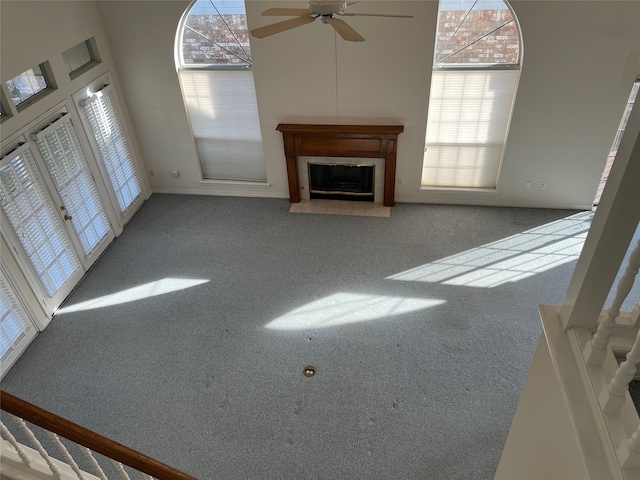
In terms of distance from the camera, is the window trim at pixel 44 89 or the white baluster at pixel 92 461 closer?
the white baluster at pixel 92 461

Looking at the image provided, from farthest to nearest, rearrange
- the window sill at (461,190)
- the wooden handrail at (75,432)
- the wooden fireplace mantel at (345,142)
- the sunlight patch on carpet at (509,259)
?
1. the window sill at (461,190)
2. the wooden fireplace mantel at (345,142)
3. the sunlight patch on carpet at (509,259)
4. the wooden handrail at (75,432)

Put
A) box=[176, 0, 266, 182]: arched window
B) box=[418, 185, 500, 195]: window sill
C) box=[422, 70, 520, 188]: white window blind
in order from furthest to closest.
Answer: box=[418, 185, 500, 195]: window sill < box=[176, 0, 266, 182]: arched window < box=[422, 70, 520, 188]: white window blind

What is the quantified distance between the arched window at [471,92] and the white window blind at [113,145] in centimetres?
462

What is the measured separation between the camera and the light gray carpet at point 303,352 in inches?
175

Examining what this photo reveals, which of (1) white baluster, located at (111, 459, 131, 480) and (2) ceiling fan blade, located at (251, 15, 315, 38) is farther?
(2) ceiling fan blade, located at (251, 15, 315, 38)

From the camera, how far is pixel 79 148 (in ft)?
20.7

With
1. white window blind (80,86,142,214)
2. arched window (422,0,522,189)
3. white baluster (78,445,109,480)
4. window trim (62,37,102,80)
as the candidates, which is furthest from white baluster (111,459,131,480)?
arched window (422,0,522,189)

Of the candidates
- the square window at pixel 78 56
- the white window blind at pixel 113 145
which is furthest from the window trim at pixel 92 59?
the white window blind at pixel 113 145

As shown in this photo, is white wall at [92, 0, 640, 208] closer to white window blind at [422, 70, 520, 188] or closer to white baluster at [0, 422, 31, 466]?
white window blind at [422, 70, 520, 188]

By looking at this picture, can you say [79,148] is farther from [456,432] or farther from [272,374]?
[456,432]

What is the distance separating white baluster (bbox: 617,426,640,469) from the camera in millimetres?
1628

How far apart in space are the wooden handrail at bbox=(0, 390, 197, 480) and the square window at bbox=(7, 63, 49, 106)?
14.8ft

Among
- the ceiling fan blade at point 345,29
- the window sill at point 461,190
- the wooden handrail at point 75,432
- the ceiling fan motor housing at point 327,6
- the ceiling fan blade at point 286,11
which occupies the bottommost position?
the window sill at point 461,190

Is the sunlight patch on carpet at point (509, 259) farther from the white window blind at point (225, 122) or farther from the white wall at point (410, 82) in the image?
the white window blind at point (225, 122)
